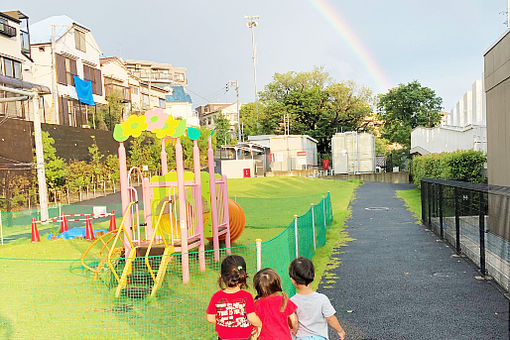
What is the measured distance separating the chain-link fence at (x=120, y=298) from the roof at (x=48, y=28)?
1169 inches

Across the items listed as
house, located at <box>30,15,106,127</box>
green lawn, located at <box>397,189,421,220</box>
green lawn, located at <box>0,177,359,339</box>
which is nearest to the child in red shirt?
green lawn, located at <box>0,177,359,339</box>

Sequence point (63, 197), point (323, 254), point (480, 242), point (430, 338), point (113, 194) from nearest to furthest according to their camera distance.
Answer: point (430, 338) → point (480, 242) → point (323, 254) → point (63, 197) → point (113, 194)

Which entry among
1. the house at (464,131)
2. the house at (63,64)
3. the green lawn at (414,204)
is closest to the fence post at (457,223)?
the green lawn at (414,204)

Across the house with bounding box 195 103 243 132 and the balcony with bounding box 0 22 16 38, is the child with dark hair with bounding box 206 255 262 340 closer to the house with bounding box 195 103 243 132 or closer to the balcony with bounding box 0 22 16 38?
the balcony with bounding box 0 22 16 38

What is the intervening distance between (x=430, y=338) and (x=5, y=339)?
16.6 ft

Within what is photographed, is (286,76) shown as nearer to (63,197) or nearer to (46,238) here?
(63,197)

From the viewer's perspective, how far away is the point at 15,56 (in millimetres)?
29250

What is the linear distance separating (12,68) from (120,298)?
27.1 meters

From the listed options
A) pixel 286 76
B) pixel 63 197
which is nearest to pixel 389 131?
pixel 286 76

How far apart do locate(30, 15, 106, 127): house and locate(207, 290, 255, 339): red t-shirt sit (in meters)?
33.1

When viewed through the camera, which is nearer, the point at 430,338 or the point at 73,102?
the point at 430,338

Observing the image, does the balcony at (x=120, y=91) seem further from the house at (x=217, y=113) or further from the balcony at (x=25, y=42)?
the house at (x=217, y=113)

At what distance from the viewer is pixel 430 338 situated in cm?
504

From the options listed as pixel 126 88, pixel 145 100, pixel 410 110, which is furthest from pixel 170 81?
pixel 410 110
